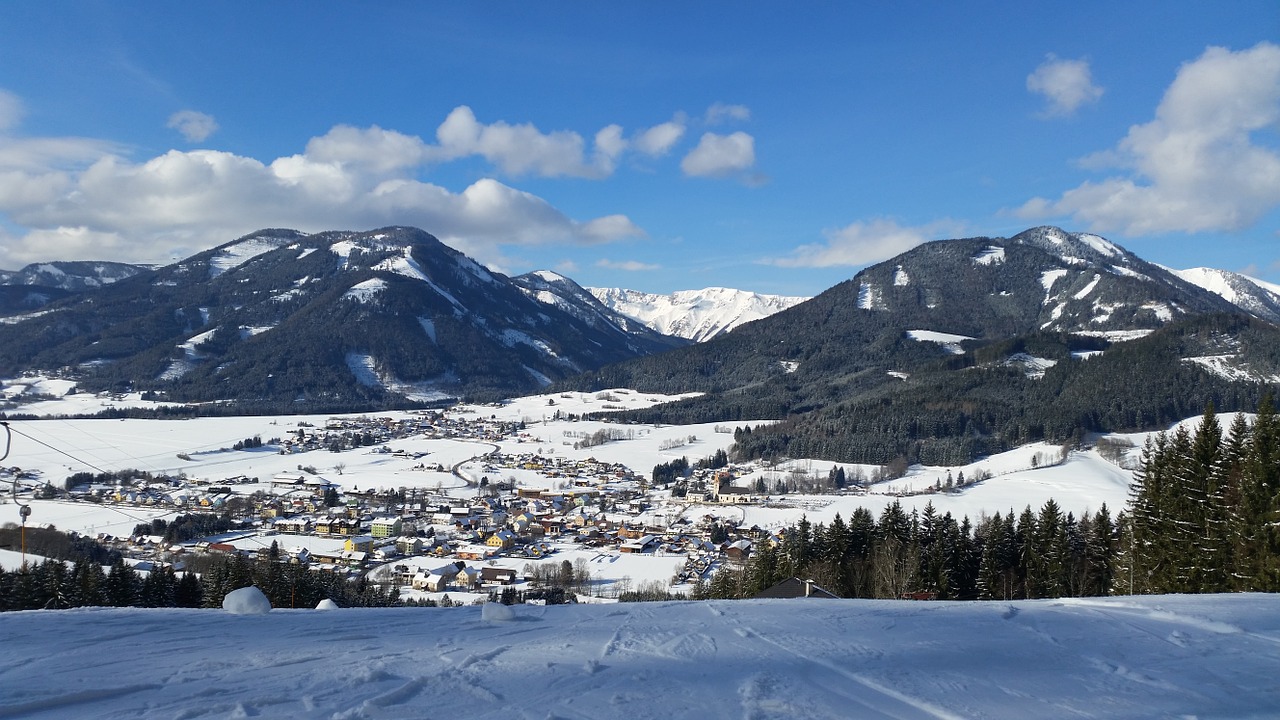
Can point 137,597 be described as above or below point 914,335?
below

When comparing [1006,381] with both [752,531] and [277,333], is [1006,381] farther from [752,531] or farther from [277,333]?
[277,333]

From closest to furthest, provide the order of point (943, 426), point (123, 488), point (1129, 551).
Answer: point (1129, 551)
point (123, 488)
point (943, 426)

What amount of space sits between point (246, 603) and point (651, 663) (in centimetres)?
578

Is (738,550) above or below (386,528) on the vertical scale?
above

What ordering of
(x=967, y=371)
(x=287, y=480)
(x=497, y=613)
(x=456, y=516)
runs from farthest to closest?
1. (x=967, y=371)
2. (x=287, y=480)
3. (x=456, y=516)
4. (x=497, y=613)

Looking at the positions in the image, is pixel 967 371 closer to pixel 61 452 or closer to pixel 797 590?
pixel 797 590

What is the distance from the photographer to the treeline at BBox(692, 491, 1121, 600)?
Result: 77.0 ft

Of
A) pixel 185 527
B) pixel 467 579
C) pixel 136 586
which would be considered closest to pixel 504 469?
pixel 185 527

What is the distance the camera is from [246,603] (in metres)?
9.09

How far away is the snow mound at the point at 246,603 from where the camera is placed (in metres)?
8.98

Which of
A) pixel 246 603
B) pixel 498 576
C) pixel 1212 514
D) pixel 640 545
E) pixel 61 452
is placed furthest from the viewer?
pixel 61 452

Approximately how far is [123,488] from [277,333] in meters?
134

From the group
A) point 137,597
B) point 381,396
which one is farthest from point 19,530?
point 381,396

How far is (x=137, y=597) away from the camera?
22.8m
